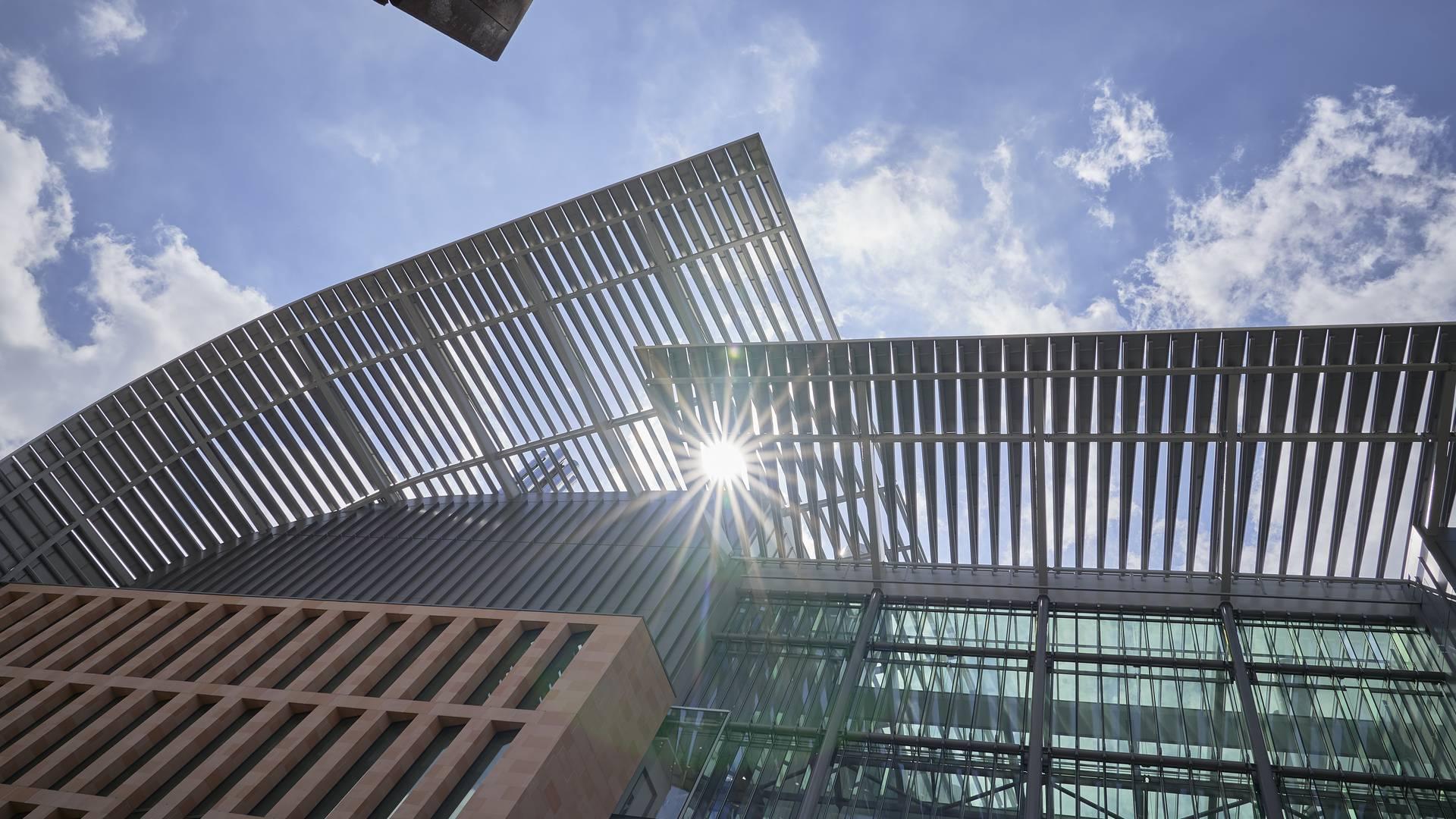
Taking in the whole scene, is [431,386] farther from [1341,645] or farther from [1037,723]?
[1341,645]

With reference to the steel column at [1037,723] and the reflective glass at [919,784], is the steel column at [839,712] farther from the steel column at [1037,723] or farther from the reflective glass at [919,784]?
the steel column at [1037,723]

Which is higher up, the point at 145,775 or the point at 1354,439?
the point at 1354,439

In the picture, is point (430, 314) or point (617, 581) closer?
point (617, 581)

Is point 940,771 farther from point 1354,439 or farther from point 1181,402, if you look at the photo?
point 1354,439

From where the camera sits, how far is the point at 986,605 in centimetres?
2278

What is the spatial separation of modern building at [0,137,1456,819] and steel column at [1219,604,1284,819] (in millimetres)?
77

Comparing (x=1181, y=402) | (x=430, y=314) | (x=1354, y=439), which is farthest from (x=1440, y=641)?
(x=430, y=314)

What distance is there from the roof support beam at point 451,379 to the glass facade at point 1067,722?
43.0ft

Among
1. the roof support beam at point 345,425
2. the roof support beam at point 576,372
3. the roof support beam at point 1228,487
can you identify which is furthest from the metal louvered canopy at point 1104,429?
the roof support beam at point 345,425

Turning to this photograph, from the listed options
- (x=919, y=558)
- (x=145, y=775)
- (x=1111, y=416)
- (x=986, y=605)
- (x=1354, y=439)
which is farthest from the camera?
(x=919, y=558)

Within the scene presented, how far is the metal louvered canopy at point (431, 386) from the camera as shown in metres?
28.0

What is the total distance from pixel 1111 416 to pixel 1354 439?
4.62 metres

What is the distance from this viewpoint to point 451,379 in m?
30.9

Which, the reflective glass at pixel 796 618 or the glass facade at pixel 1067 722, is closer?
the glass facade at pixel 1067 722
